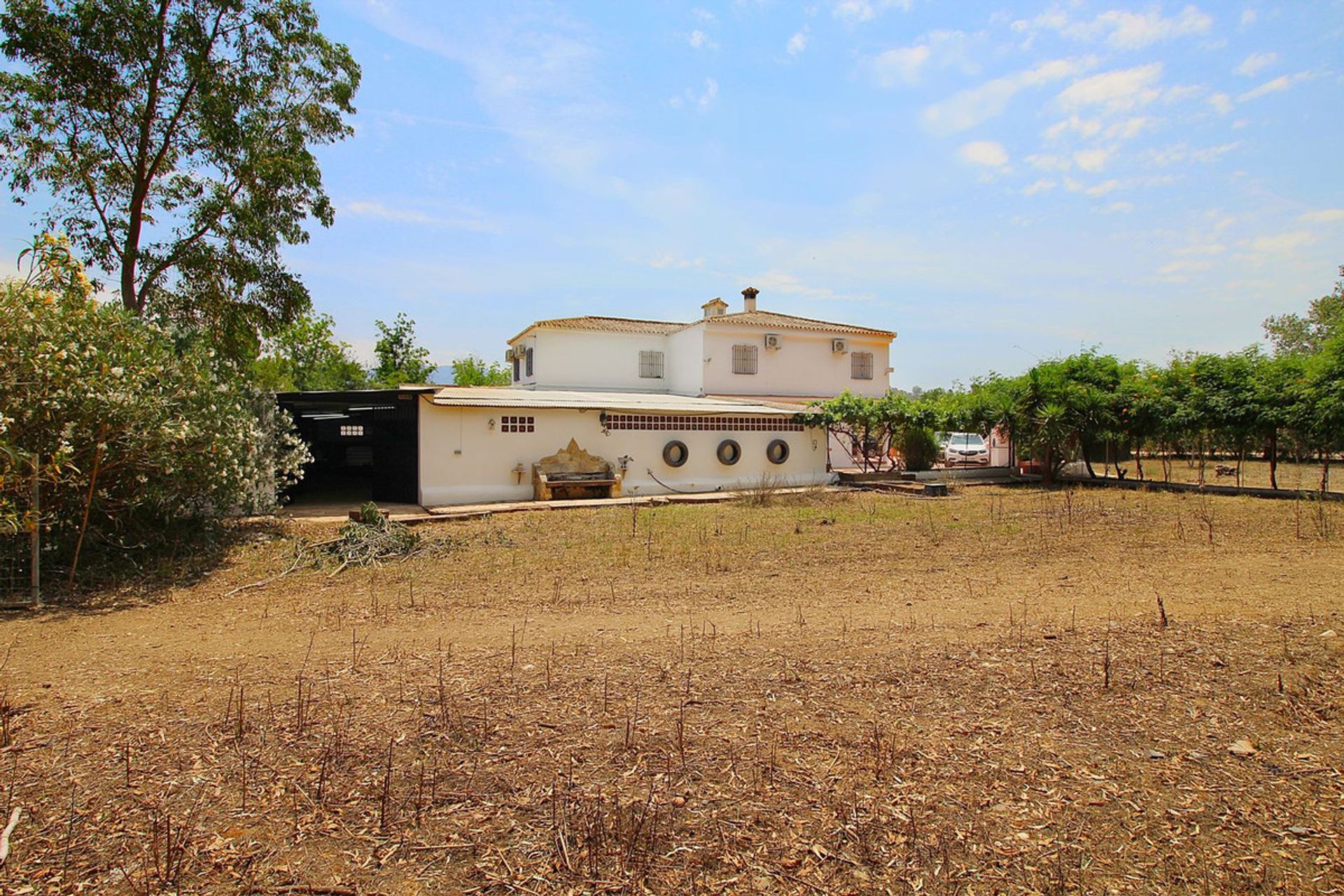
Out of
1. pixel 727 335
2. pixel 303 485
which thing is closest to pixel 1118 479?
pixel 727 335

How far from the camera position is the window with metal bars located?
28.0 meters

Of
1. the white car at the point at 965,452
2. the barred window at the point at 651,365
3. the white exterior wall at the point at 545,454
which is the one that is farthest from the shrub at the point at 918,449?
the barred window at the point at 651,365

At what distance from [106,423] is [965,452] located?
31.3 metres

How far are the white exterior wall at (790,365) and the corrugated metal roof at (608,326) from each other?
9.94 ft

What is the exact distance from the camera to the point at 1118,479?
2156 centimetres

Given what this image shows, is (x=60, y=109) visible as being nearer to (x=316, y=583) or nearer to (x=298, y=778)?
(x=316, y=583)

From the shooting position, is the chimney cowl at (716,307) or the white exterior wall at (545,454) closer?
the white exterior wall at (545,454)

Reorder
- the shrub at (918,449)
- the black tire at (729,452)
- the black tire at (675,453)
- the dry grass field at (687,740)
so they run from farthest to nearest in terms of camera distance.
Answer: the shrub at (918,449) < the black tire at (729,452) < the black tire at (675,453) < the dry grass field at (687,740)

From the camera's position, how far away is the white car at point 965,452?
1181 inches

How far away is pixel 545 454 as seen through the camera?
1766cm

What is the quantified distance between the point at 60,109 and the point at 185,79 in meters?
2.20

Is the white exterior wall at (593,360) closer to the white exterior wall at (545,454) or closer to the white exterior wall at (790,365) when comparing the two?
the white exterior wall at (790,365)

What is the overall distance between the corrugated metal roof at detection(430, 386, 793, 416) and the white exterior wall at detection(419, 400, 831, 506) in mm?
238

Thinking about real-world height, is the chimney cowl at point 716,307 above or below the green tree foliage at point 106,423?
above
